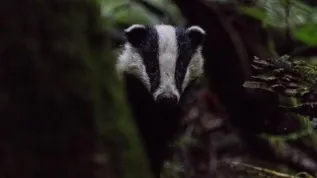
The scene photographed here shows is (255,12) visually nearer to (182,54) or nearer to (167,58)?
(182,54)

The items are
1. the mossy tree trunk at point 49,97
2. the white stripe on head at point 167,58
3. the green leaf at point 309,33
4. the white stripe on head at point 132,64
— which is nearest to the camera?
the mossy tree trunk at point 49,97

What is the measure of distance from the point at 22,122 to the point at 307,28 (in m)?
2.98

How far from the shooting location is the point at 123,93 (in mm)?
1912

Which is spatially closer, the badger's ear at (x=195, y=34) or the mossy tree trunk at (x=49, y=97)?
the mossy tree trunk at (x=49, y=97)

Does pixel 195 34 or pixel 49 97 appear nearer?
pixel 49 97

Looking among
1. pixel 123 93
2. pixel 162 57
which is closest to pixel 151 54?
pixel 162 57

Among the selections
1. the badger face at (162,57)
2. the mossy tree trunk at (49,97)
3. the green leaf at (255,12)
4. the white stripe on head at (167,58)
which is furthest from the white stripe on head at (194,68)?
the mossy tree trunk at (49,97)

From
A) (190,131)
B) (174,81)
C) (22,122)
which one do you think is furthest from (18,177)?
(190,131)

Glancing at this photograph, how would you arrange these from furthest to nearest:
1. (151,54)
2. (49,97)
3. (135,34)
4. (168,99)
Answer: (135,34), (151,54), (168,99), (49,97)

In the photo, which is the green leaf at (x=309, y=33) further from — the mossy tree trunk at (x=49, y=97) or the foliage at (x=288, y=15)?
the mossy tree trunk at (x=49, y=97)

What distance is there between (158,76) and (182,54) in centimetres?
29

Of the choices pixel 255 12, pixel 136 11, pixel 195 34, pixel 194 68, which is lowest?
pixel 194 68

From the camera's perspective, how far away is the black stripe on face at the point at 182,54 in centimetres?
428

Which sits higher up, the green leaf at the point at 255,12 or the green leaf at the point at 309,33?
the green leaf at the point at 255,12
